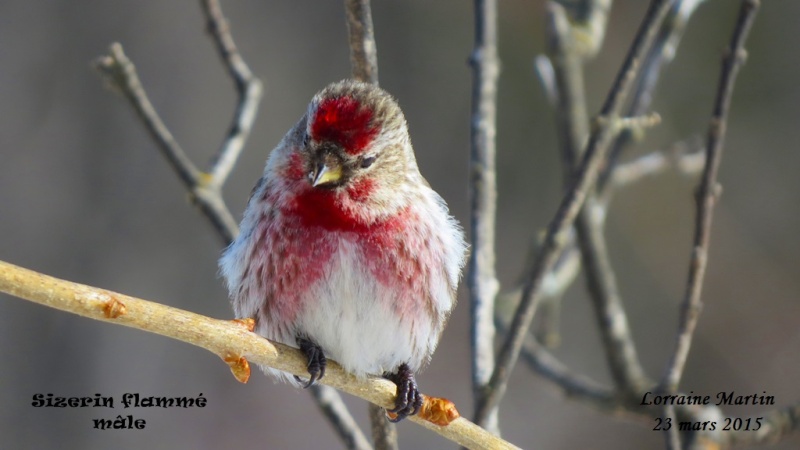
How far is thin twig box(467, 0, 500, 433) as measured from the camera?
9.94ft

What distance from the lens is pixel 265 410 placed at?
19.1 ft

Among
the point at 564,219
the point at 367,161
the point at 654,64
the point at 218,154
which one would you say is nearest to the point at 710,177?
the point at 564,219


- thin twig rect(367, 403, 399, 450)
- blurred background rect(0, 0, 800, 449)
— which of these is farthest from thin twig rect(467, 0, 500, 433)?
blurred background rect(0, 0, 800, 449)

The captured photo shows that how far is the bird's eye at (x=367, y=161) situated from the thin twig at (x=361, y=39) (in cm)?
24

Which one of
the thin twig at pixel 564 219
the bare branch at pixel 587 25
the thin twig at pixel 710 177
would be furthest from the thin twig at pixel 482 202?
the bare branch at pixel 587 25

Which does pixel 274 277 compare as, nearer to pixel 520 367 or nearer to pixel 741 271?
pixel 520 367

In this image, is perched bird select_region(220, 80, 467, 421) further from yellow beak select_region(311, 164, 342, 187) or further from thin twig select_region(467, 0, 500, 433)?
thin twig select_region(467, 0, 500, 433)

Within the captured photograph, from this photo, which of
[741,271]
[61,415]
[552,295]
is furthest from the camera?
[741,271]

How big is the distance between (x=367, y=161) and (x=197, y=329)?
2.96ft

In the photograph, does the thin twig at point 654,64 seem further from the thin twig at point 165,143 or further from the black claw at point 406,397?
the thin twig at point 165,143

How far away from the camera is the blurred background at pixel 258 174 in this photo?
17.7ft

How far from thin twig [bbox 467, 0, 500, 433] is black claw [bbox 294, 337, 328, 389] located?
1.54 ft

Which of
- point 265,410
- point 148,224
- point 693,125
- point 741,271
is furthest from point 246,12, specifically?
Result: point 741,271

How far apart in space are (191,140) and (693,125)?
3.13 m
